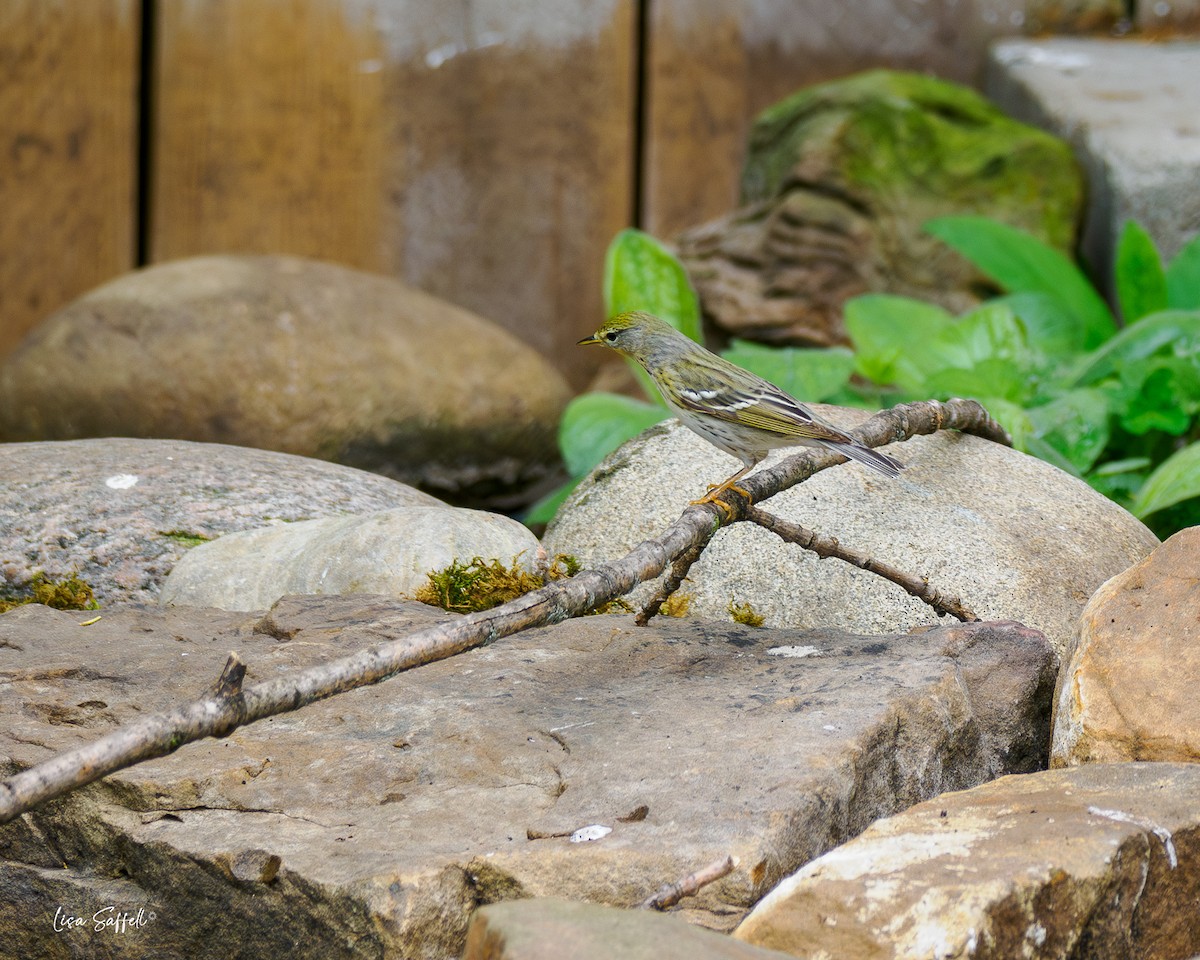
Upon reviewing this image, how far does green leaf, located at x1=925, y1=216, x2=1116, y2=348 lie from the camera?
652 centimetres

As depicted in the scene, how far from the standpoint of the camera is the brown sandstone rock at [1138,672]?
2.94 m

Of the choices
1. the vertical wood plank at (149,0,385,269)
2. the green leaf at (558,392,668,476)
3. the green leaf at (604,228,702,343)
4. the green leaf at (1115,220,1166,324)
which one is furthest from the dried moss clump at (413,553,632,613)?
the vertical wood plank at (149,0,385,269)

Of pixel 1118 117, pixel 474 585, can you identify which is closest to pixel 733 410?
pixel 474 585

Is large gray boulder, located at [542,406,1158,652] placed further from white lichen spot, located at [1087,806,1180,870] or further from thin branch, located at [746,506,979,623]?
white lichen spot, located at [1087,806,1180,870]

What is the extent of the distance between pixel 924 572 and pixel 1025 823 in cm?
154

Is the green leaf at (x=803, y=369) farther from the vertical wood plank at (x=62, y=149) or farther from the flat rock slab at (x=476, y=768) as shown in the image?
the vertical wood plank at (x=62, y=149)

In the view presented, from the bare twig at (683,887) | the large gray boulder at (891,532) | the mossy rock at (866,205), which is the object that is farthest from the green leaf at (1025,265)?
the bare twig at (683,887)

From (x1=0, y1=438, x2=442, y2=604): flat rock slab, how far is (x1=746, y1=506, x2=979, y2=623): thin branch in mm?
1699

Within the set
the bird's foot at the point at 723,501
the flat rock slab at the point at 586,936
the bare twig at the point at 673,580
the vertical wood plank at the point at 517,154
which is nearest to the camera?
the flat rock slab at the point at 586,936

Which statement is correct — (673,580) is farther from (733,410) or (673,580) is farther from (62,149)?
(62,149)

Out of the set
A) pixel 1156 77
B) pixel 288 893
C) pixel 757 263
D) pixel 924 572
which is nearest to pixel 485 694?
pixel 288 893

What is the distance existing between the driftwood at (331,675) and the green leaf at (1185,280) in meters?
3.59

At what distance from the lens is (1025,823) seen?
97.1 inches

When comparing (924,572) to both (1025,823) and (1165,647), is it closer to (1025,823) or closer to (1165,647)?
(1165,647)
